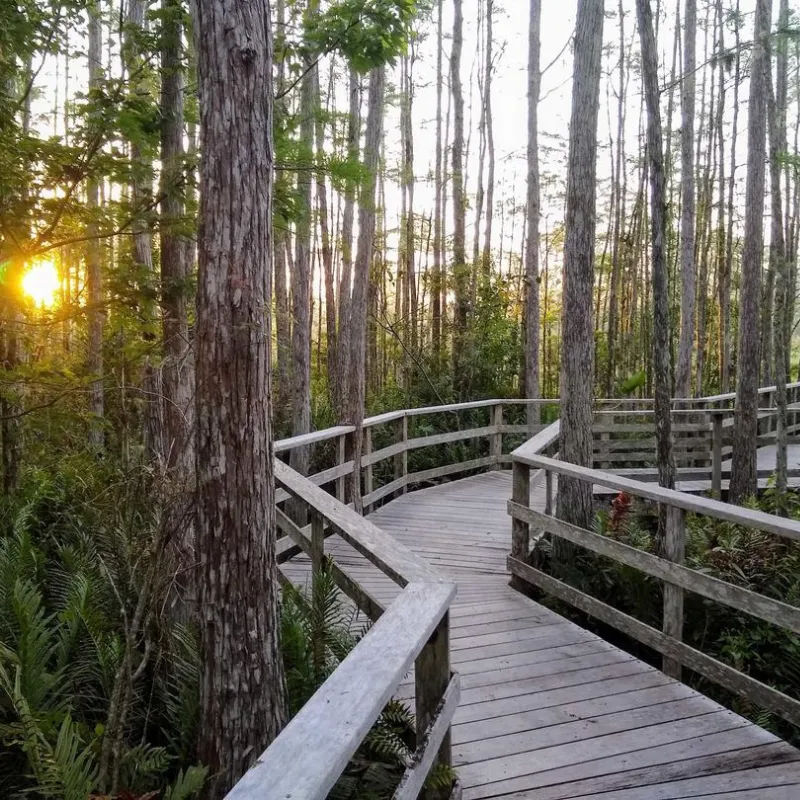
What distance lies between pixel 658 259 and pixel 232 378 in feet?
14.8

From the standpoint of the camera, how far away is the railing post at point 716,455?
27.8ft

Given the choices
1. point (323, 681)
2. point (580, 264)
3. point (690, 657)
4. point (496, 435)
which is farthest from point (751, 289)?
point (323, 681)

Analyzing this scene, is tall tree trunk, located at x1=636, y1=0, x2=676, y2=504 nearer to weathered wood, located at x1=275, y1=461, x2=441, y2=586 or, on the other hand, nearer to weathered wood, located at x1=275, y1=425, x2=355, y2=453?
weathered wood, located at x1=275, y1=425, x2=355, y2=453

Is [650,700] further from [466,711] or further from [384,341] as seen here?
[384,341]

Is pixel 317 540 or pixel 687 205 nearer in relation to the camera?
pixel 317 540

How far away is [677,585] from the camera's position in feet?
12.3

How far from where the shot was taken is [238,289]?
8.68 feet

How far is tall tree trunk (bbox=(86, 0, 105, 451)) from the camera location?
189 inches

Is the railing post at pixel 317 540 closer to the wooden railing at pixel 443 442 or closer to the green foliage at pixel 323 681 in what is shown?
the green foliage at pixel 323 681

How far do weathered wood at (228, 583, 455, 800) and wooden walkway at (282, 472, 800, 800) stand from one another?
4.53 ft

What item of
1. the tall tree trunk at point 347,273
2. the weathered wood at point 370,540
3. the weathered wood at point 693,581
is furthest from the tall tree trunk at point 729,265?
the weathered wood at point 370,540

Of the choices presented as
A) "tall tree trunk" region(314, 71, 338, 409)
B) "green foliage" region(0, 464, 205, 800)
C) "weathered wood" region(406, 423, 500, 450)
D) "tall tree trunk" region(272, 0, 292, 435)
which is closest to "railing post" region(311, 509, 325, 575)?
"green foliage" region(0, 464, 205, 800)

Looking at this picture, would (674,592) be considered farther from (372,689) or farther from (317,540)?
(372,689)

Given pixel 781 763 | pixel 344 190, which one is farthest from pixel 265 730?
pixel 344 190
